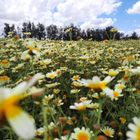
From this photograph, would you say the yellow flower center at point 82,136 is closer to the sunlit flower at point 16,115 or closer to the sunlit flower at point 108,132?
the sunlit flower at point 108,132

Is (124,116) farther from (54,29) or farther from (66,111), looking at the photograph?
(54,29)

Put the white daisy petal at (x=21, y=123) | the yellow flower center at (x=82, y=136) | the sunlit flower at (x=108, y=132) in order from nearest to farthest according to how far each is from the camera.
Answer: the white daisy petal at (x=21, y=123) < the yellow flower center at (x=82, y=136) < the sunlit flower at (x=108, y=132)

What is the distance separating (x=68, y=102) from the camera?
9.12 ft

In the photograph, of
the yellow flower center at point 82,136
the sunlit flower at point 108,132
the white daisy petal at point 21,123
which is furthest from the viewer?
the sunlit flower at point 108,132

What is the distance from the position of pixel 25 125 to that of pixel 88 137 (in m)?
0.92

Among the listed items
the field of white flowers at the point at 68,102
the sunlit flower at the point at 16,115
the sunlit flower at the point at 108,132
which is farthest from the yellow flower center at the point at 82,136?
the sunlit flower at the point at 16,115

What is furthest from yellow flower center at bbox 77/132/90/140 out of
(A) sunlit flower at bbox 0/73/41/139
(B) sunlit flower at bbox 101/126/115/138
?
(A) sunlit flower at bbox 0/73/41/139

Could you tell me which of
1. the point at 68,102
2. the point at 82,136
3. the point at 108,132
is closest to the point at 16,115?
the point at 82,136

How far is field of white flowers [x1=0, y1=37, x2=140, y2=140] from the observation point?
500 mm

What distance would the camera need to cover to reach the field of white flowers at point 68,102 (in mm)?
500

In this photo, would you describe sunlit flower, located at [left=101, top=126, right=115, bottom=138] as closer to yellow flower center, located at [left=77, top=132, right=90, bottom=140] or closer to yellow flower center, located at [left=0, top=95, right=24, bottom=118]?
yellow flower center, located at [left=77, top=132, right=90, bottom=140]

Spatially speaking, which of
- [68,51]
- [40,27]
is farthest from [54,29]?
[68,51]

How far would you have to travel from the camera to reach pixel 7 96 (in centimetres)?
50

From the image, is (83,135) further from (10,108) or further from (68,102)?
(68,102)
